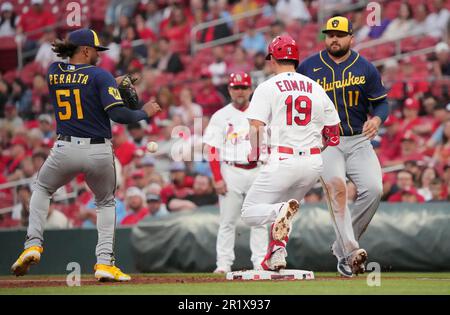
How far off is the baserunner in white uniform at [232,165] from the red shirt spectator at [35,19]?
32.9 feet

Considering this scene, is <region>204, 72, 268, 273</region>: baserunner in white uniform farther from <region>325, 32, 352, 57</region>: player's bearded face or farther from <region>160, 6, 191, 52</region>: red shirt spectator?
<region>160, 6, 191, 52</region>: red shirt spectator

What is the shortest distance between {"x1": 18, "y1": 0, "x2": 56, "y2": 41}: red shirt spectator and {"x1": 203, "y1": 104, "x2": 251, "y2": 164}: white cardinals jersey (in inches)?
394

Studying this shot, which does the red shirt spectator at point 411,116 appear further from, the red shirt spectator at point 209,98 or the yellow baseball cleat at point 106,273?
the yellow baseball cleat at point 106,273

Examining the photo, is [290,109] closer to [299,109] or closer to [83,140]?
[299,109]

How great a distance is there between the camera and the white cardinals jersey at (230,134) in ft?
35.2

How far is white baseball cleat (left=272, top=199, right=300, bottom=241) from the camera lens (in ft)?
25.0

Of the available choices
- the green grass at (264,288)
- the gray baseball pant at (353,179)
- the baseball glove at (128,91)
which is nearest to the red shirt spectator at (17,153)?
the baseball glove at (128,91)

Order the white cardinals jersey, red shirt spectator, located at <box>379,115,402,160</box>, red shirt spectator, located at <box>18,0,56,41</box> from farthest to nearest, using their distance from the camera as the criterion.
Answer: red shirt spectator, located at <box>18,0,56,41</box>, red shirt spectator, located at <box>379,115,402,160</box>, the white cardinals jersey

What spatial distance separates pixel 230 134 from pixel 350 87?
2326 mm

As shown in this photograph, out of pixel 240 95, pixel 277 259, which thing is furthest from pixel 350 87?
pixel 240 95

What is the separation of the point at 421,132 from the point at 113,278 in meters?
6.66

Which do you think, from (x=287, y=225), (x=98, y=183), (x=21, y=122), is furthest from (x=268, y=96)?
(x=21, y=122)

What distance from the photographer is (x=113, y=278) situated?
805 cm

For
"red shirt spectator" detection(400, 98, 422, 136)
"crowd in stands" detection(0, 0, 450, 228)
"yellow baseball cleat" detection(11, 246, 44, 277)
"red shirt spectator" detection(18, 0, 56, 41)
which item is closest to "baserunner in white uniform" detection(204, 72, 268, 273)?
"crowd in stands" detection(0, 0, 450, 228)
